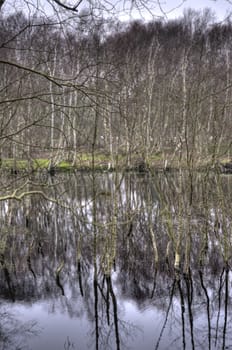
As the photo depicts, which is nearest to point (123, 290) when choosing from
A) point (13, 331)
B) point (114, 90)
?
point (13, 331)

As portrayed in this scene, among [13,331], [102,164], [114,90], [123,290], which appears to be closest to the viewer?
[114,90]

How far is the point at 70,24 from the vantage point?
2.60 meters

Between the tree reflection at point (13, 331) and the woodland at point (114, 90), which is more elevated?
the woodland at point (114, 90)

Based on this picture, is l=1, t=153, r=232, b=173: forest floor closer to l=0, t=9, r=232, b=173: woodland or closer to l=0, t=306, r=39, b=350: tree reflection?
l=0, t=9, r=232, b=173: woodland

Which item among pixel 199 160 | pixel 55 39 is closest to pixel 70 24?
pixel 55 39

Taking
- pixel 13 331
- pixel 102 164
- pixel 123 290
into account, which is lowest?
pixel 13 331

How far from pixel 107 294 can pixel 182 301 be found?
1.22 metres

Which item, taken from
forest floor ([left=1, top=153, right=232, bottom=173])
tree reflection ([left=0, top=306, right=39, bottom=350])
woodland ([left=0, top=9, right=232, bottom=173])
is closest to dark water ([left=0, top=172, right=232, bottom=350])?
tree reflection ([left=0, top=306, right=39, bottom=350])

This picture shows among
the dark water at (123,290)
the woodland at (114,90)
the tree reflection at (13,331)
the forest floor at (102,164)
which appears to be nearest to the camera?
the woodland at (114,90)

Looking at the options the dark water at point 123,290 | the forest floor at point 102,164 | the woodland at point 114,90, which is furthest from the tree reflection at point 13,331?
the forest floor at point 102,164

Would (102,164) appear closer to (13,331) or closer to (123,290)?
(123,290)

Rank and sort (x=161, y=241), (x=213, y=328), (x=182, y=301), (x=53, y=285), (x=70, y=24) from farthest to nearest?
1. (x=161, y=241)
2. (x=53, y=285)
3. (x=182, y=301)
4. (x=213, y=328)
5. (x=70, y=24)

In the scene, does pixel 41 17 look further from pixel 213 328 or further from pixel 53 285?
pixel 53 285

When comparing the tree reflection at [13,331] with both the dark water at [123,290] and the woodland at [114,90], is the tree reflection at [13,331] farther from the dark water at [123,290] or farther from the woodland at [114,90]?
the woodland at [114,90]
